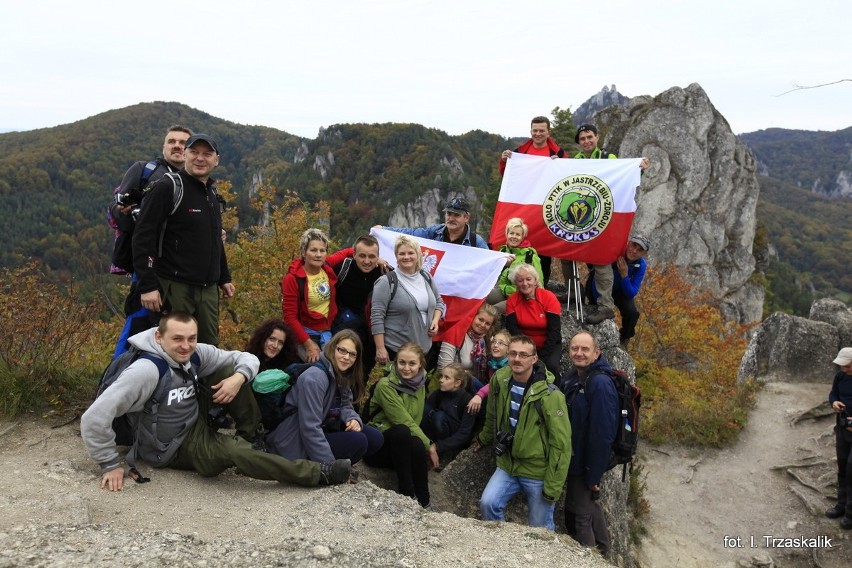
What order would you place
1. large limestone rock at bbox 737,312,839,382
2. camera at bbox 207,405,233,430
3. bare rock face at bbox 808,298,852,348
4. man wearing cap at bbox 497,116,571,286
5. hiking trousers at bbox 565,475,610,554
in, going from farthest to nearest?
bare rock face at bbox 808,298,852,348, large limestone rock at bbox 737,312,839,382, man wearing cap at bbox 497,116,571,286, hiking trousers at bbox 565,475,610,554, camera at bbox 207,405,233,430

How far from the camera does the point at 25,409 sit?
6.20 m

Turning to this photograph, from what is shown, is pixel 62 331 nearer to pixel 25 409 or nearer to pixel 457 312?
pixel 25 409

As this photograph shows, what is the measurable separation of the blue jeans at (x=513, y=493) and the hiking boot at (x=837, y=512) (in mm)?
6844

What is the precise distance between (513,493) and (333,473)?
6.84 ft

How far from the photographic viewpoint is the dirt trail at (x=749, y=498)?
9.23 meters

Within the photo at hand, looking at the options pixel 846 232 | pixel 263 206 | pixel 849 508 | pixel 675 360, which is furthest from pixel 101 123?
pixel 846 232

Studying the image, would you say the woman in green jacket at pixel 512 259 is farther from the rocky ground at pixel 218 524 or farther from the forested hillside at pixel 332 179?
the forested hillside at pixel 332 179

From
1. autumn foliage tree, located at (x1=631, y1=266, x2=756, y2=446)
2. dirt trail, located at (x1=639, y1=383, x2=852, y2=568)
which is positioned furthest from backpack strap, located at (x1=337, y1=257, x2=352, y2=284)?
autumn foliage tree, located at (x1=631, y1=266, x2=756, y2=446)

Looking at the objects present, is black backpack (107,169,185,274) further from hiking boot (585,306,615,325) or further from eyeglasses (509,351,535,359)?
hiking boot (585,306,615,325)

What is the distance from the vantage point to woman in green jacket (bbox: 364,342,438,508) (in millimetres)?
5859

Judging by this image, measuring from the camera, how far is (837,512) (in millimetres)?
9531

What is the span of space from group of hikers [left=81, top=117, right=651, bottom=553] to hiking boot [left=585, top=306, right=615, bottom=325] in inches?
68.5

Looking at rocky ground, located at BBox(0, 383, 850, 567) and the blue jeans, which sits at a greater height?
rocky ground, located at BBox(0, 383, 850, 567)

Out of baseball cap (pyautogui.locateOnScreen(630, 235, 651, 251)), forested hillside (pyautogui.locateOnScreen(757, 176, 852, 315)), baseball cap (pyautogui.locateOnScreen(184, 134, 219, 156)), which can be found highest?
baseball cap (pyautogui.locateOnScreen(184, 134, 219, 156))
